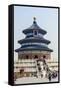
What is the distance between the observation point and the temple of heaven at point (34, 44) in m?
1.46

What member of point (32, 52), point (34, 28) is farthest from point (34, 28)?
point (32, 52)

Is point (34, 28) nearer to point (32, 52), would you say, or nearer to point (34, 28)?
point (34, 28)

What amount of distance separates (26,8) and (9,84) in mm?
445

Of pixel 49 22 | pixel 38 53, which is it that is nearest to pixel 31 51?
pixel 38 53

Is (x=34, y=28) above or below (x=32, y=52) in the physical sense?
above

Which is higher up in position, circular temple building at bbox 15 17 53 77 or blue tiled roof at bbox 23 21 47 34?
blue tiled roof at bbox 23 21 47 34

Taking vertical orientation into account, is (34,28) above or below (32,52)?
above

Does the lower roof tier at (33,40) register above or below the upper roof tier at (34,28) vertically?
below

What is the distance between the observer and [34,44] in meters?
1.48

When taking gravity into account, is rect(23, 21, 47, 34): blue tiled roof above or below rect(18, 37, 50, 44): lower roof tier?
above

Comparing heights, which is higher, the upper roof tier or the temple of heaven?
the upper roof tier

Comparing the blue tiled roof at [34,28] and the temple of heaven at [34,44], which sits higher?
the blue tiled roof at [34,28]

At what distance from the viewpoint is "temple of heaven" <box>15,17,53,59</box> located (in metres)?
1.46
